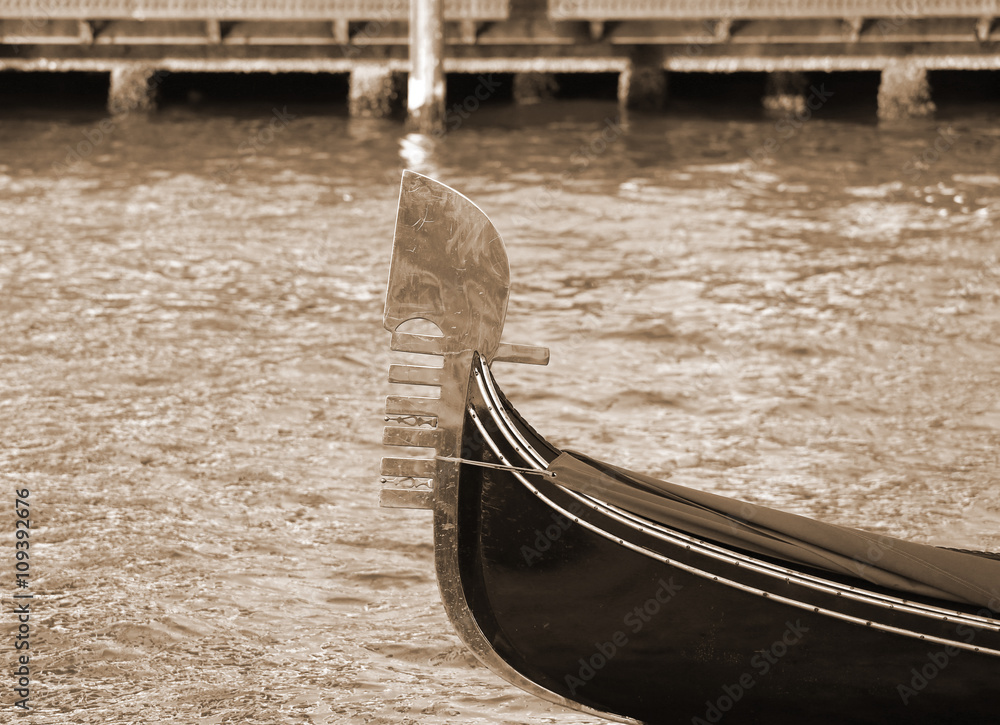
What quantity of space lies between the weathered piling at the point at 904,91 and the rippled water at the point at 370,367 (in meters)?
0.80

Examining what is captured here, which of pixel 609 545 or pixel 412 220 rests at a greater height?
pixel 412 220

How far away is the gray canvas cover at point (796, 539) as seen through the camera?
3.08 m

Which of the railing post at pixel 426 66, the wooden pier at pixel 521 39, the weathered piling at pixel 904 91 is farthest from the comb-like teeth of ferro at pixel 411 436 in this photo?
the weathered piling at pixel 904 91

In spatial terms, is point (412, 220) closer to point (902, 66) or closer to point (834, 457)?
point (834, 457)

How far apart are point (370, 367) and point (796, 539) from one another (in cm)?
407

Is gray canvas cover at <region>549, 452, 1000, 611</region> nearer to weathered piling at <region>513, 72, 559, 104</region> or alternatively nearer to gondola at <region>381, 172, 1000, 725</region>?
gondola at <region>381, 172, 1000, 725</region>

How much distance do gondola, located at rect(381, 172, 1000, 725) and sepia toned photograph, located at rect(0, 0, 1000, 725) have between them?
0.4 inches

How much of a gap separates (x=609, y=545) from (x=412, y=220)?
104 centimetres

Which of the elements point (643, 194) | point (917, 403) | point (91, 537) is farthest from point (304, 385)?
point (643, 194)

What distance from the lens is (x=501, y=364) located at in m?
7.14

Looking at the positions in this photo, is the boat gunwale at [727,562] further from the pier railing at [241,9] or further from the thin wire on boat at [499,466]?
the pier railing at [241,9]

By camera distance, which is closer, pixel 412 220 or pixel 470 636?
pixel 412 220

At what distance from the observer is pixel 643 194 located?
10609 mm

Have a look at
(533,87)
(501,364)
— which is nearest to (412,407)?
(501,364)
